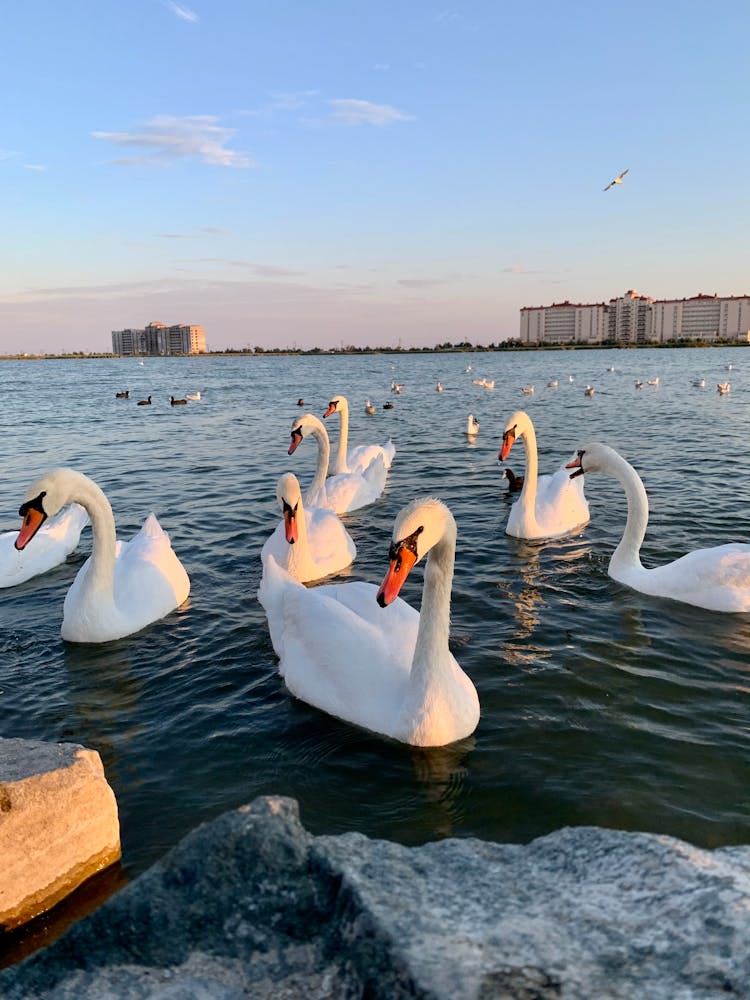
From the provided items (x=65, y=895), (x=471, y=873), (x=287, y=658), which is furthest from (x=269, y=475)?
(x=471, y=873)

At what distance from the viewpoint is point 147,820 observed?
14.5ft

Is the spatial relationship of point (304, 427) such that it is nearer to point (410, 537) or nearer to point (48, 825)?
point (410, 537)

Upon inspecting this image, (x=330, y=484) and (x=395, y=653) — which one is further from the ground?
(x=330, y=484)

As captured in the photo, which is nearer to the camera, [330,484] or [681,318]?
[330,484]

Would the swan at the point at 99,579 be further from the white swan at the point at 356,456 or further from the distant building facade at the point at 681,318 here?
the distant building facade at the point at 681,318

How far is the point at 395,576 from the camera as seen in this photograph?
4539mm

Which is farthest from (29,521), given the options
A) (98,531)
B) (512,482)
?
(512,482)

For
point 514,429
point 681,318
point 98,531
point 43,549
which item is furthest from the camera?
point 681,318

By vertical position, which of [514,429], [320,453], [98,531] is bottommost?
[98,531]

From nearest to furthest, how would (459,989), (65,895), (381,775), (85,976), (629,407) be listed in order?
(459,989), (85,976), (65,895), (381,775), (629,407)

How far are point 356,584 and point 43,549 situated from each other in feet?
15.7

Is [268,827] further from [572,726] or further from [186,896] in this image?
[572,726]

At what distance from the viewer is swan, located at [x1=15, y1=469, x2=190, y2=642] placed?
269 inches

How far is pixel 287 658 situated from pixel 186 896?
3.49 meters
